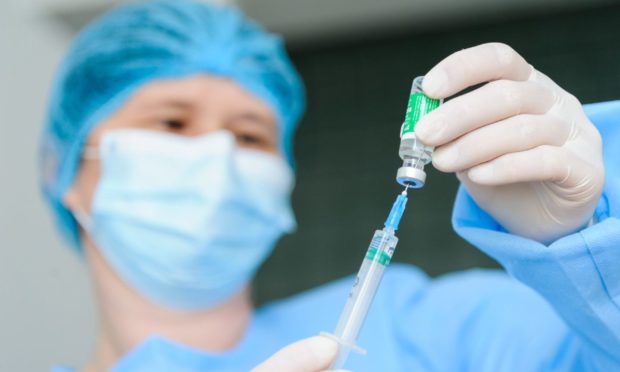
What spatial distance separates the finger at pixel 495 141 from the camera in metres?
0.75

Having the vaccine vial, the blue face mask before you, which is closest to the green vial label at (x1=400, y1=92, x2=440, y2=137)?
the vaccine vial

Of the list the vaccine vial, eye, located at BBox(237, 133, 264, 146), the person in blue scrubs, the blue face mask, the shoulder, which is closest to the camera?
the vaccine vial

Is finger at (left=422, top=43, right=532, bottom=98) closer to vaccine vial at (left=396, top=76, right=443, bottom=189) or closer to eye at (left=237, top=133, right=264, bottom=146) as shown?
vaccine vial at (left=396, top=76, right=443, bottom=189)

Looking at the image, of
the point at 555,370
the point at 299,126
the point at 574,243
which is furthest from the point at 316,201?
the point at 574,243

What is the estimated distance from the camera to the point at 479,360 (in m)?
1.10

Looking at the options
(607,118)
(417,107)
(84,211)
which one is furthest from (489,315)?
(84,211)

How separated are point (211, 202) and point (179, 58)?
276mm

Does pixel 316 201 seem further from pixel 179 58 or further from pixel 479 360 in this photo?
pixel 479 360

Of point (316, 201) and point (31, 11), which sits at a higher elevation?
point (31, 11)

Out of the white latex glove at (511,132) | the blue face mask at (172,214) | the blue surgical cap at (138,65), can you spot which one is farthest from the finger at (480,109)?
the blue surgical cap at (138,65)

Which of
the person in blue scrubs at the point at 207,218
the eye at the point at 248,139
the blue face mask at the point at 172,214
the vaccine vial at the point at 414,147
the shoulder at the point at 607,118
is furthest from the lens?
the eye at the point at 248,139

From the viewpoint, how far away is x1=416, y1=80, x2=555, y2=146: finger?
2.42ft

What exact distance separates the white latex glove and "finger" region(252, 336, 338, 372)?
0.20 meters

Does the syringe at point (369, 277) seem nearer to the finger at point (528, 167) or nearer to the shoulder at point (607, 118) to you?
the finger at point (528, 167)
